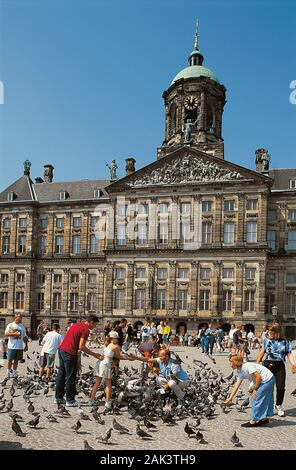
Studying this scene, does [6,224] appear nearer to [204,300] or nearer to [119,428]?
[204,300]

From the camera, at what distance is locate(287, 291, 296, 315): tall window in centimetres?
4724

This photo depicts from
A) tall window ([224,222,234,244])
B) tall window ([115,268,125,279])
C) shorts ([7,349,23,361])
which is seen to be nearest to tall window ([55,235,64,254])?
tall window ([115,268,125,279])

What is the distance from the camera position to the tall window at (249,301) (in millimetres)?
45469

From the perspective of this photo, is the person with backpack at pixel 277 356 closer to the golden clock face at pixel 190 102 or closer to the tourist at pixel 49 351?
the tourist at pixel 49 351

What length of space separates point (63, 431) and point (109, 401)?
207cm

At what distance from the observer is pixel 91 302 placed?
5238 centimetres

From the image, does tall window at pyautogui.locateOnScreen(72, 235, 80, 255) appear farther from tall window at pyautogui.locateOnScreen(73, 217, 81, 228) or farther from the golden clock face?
the golden clock face

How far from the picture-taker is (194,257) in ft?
154

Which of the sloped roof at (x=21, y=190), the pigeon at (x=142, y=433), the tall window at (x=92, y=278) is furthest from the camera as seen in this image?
the sloped roof at (x=21, y=190)

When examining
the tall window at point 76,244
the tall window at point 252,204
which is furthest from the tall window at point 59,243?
the tall window at point 252,204

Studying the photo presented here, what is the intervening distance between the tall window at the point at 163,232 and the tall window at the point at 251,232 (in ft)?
23.4

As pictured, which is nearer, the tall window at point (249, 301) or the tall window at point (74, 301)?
the tall window at point (249, 301)

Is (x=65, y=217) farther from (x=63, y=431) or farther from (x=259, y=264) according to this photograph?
(x=63, y=431)
